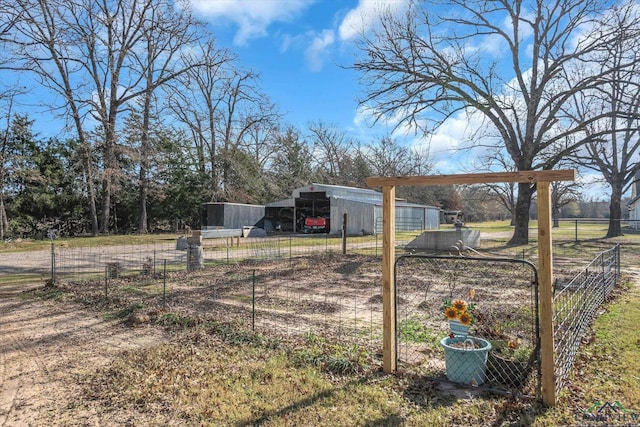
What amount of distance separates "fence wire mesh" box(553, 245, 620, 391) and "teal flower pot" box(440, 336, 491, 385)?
548 mm

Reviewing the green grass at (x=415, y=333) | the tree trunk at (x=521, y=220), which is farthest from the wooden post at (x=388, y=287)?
the tree trunk at (x=521, y=220)

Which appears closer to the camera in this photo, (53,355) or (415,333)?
(53,355)

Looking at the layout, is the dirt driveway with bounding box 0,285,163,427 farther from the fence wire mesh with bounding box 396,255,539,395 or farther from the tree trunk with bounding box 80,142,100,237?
the tree trunk with bounding box 80,142,100,237

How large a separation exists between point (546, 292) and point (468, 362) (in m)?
0.89

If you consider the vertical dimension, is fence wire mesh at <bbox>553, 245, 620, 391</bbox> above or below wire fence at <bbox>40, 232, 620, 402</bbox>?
above

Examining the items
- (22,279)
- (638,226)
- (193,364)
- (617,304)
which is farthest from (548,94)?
(638,226)

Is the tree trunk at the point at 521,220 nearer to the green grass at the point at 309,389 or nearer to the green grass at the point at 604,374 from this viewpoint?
the green grass at the point at 604,374

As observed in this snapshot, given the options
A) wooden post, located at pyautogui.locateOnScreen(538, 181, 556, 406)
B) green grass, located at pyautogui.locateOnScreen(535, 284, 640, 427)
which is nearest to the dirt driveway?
wooden post, located at pyautogui.locateOnScreen(538, 181, 556, 406)

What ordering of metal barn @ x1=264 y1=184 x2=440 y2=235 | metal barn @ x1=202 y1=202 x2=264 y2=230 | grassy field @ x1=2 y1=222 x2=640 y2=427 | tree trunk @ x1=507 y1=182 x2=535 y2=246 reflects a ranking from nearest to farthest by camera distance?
grassy field @ x1=2 y1=222 x2=640 y2=427, tree trunk @ x1=507 y1=182 x2=535 y2=246, metal barn @ x1=202 y1=202 x2=264 y2=230, metal barn @ x1=264 y1=184 x2=440 y2=235

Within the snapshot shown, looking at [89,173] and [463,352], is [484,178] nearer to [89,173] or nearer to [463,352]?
[463,352]

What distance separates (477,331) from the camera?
4379 mm

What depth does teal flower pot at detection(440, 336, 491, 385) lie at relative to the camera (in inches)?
131

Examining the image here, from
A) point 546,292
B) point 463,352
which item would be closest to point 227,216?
point 463,352

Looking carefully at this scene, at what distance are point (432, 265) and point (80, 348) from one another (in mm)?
8516
